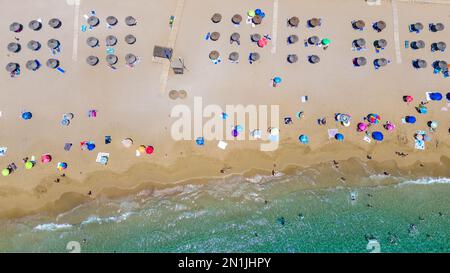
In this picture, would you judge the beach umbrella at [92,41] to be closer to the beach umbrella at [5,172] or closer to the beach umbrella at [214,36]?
the beach umbrella at [214,36]

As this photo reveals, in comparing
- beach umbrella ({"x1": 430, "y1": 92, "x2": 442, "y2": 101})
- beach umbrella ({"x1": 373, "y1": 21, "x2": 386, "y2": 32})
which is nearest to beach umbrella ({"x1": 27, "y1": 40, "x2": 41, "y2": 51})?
beach umbrella ({"x1": 373, "y1": 21, "x2": 386, "y2": 32})

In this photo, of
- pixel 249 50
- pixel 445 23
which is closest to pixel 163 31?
pixel 249 50

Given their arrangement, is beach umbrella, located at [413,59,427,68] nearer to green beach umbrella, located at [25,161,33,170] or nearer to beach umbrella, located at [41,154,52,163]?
beach umbrella, located at [41,154,52,163]

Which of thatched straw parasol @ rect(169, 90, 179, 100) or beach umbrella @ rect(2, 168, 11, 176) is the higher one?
thatched straw parasol @ rect(169, 90, 179, 100)

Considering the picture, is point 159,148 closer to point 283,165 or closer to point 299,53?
point 283,165

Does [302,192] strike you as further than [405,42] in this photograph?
No

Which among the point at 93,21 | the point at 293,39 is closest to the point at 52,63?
the point at 93,21
